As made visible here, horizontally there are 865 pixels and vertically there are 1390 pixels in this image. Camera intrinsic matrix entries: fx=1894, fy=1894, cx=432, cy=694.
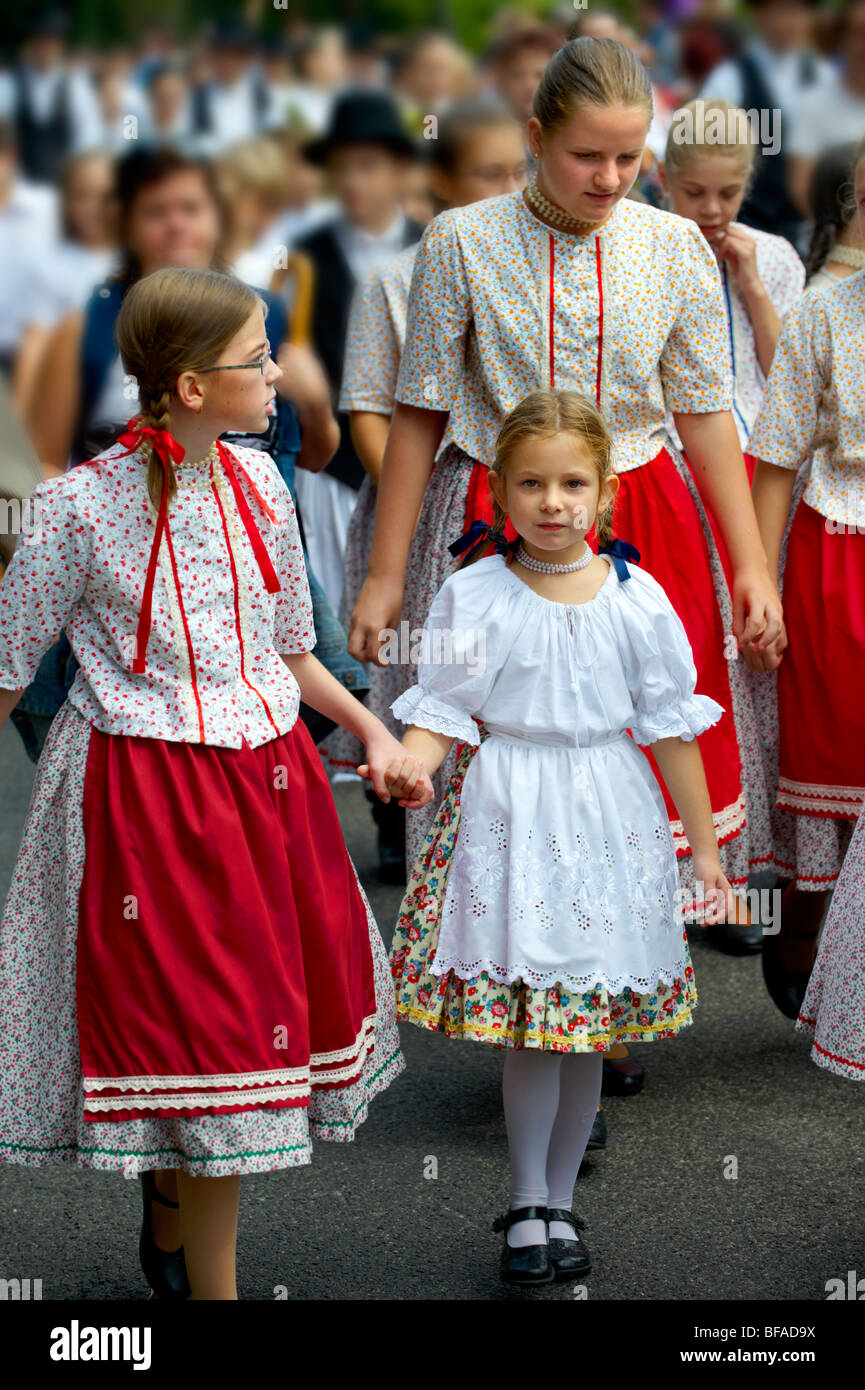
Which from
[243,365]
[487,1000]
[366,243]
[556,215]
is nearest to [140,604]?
[243,365]

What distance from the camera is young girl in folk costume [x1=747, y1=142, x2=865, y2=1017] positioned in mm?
3746

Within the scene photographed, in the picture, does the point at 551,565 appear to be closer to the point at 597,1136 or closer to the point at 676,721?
the point at 676,721

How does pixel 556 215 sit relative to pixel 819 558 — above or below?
above

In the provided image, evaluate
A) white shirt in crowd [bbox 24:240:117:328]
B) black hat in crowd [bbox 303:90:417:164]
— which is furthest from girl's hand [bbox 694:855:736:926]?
white shirt in crowd [bbox 24:240:117:328]

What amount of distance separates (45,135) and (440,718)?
302 inches

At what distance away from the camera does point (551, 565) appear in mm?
3029

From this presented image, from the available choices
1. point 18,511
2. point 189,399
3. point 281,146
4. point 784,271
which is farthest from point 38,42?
point 189,399

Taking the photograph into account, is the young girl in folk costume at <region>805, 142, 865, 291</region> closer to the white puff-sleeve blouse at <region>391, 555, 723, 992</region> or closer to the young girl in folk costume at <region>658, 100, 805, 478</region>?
the young girl in folk costume at <region>658, 100, 805, 478</region>

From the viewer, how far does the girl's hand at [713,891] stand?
3.02 meters

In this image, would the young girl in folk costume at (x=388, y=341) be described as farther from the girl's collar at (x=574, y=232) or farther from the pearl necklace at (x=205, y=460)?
the pearl necklace at (x=205, y=460)

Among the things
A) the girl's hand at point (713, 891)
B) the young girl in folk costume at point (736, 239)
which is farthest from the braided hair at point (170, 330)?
the young girl in folk costume at point (736, 239)

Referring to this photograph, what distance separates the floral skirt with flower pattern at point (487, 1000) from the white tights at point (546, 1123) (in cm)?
8

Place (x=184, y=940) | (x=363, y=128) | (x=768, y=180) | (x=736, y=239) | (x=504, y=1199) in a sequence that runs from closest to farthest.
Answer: (x=184, y=940) < (x=504, y=1199) < (x=736, y=239) < (x=363, y=128) < (x=768, y=180)

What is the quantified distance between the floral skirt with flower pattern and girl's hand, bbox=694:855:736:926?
0.37 ft
